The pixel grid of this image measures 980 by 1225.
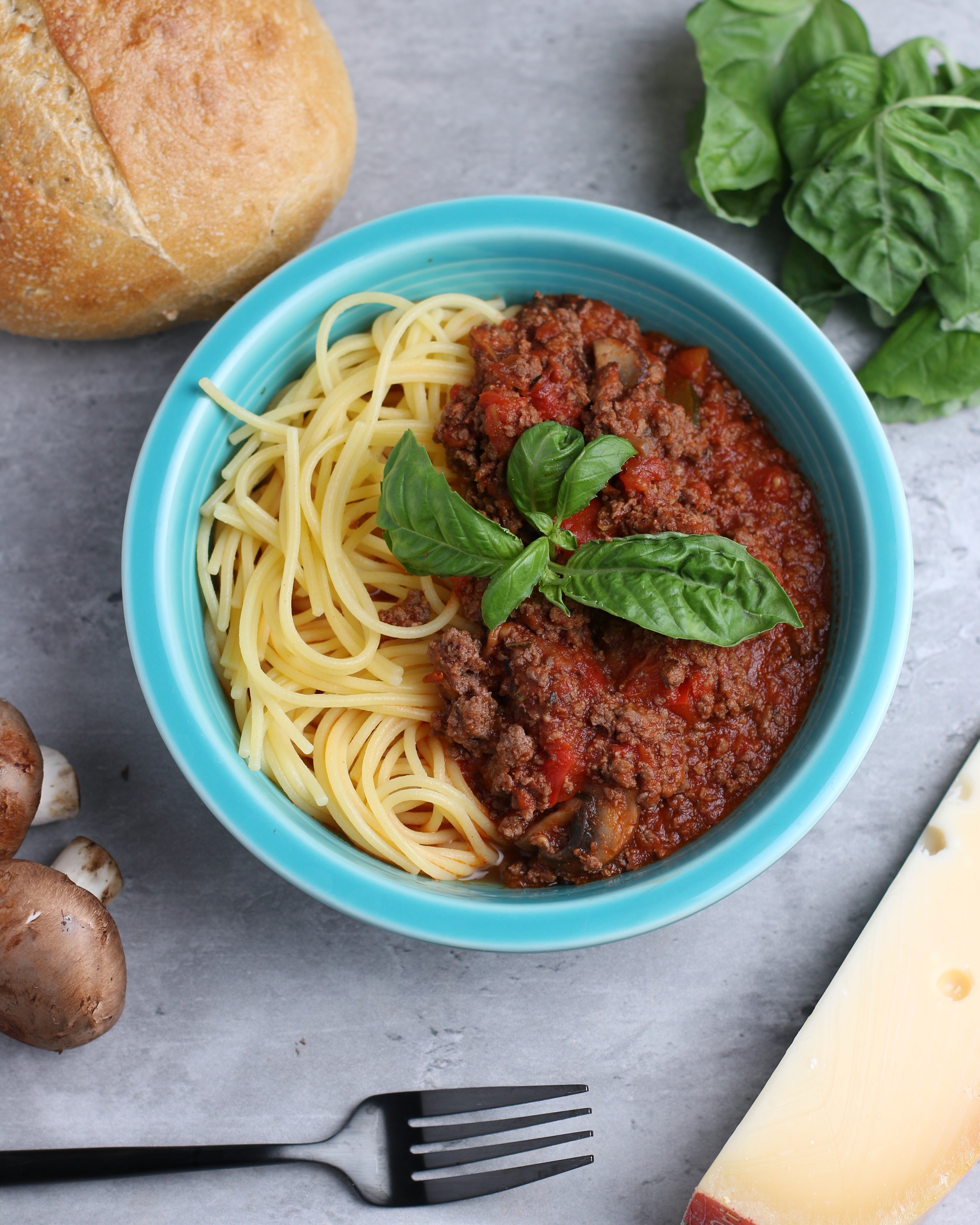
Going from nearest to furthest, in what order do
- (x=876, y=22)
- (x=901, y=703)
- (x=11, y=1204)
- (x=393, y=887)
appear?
(x=393, y=887)
(x=11, y=1204)
(x=901, y=703)
(x=876, y=22)

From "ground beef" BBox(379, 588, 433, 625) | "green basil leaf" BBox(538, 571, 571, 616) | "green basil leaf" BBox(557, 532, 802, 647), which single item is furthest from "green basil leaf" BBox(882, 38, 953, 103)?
"ground beef" BBox(379, 588, 433, 625)

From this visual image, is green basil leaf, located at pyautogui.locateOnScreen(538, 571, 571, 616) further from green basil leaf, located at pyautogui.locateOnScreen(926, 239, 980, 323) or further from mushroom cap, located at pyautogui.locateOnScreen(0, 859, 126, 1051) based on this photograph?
green basil leaf, located at pyautogui.locateOnScreen(926, 239, 980, 323)

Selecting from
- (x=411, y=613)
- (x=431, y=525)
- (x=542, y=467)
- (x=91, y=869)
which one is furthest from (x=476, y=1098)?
(x=542, y=467)

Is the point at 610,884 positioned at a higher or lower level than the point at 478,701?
lower

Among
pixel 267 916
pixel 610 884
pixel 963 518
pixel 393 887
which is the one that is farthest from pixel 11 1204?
pixel 963 518

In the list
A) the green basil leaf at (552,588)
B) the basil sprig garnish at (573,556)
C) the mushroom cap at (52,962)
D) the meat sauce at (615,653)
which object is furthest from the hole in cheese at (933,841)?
the mushroom cap at (52,962)

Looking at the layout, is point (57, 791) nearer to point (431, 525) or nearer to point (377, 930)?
point (377, 930)

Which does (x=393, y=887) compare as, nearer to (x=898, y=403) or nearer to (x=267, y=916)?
(x=267, y=916)
